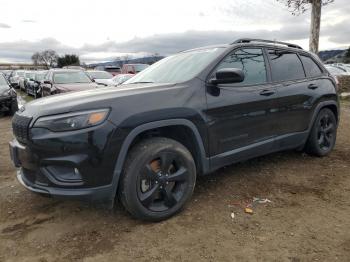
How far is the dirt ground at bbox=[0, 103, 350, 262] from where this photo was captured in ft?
10.2

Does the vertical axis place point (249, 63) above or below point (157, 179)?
above

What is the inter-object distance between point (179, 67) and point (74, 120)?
1658 mm

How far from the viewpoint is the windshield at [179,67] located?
408cm

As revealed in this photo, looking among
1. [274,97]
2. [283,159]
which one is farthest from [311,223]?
[283,159]

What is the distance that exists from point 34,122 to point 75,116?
400mm

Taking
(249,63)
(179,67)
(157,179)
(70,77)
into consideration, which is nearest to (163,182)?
(157,179)

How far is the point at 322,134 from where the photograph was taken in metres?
5.67

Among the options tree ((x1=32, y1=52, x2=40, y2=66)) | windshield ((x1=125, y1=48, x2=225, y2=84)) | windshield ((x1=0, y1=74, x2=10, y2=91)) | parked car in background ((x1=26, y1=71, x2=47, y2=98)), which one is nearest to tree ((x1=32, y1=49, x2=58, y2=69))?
tree ((x1=32, y1=52, x2=40, y2=66))

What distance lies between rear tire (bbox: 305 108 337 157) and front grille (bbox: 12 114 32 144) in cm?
388

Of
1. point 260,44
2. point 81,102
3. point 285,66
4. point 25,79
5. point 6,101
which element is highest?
point 260,44

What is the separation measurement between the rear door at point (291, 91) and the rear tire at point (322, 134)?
33 cm

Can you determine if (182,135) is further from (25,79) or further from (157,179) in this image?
(25,79)

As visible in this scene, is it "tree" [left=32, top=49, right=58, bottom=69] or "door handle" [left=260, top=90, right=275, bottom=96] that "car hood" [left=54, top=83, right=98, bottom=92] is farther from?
"tree" [left=32, top=49, right=58, bottom=69]

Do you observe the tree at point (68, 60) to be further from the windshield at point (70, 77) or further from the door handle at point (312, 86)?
the door handle at point (312, 86)
